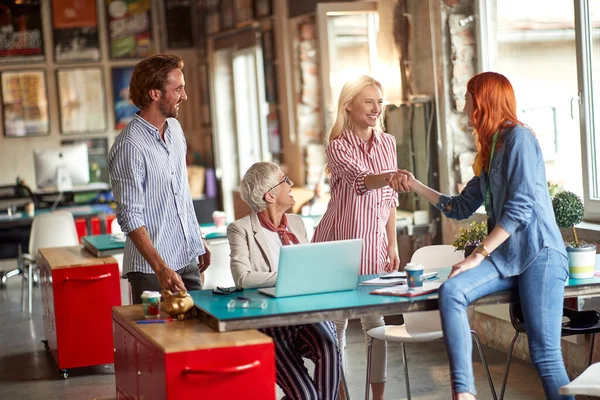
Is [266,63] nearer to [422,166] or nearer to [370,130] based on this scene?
[422,166]

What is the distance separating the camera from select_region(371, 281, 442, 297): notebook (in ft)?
11.8

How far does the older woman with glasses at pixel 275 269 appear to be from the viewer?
3955 millimetres

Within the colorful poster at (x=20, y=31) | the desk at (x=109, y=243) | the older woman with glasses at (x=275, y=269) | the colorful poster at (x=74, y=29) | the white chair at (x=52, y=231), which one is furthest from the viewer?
the colorful poster at (x=74, y=29)

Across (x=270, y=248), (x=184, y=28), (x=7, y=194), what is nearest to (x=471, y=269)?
(x=270, y=248)

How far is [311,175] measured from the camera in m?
9.16

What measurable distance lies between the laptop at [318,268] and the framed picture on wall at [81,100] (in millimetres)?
9929

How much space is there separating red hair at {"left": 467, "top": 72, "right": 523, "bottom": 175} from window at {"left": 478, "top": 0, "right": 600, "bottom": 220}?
180cm

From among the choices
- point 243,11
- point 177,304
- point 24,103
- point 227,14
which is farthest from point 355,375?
point 24,103

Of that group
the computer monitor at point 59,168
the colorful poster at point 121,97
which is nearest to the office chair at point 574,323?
the computer monitor at point 59,168

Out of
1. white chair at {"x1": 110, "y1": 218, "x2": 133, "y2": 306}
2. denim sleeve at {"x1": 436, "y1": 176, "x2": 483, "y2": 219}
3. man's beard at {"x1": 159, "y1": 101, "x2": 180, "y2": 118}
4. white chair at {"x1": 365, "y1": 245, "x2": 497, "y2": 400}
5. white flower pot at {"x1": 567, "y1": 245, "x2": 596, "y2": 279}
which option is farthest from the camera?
white chair at {"x1": 110, "y1": 218, "x2": 133, "y2": 306}

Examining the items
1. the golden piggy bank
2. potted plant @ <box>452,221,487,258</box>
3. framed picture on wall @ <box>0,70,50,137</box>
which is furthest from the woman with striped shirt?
framed picture on wall @ <box>0,70,50,137</box>

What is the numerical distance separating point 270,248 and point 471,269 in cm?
89

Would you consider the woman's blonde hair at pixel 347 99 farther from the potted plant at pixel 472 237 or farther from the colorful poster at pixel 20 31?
the colorful poster at pixel 20 31

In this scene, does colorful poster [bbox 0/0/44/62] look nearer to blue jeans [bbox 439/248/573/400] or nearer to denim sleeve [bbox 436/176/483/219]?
denim sleeve [bbox 436/176/483/219]
